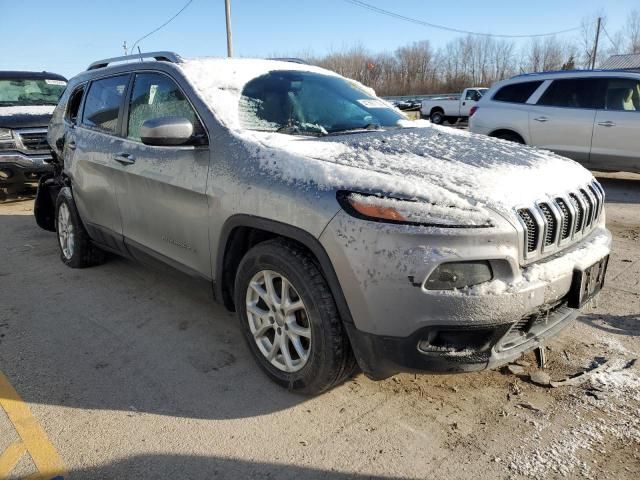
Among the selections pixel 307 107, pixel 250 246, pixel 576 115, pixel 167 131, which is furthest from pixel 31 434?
pixel 576 115

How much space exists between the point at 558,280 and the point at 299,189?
129cm

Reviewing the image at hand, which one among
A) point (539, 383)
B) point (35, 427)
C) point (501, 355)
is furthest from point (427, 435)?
point (35, 427)

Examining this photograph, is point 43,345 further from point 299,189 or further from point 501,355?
point 501,355

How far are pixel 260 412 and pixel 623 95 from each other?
26.1ft

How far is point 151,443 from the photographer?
247 centimetres

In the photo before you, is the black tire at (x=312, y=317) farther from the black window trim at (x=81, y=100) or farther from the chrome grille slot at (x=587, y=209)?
the black window trim at (x=81, y=100)

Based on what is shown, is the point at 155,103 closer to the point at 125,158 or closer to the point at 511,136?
the point at 125,158

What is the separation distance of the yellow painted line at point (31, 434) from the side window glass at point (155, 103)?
1820mm

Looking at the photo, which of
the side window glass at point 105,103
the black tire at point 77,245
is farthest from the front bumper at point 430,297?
the black tire at point 77,245

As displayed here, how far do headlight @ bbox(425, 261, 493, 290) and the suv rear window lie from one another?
25.1 ft

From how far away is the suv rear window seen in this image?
28.9 feet

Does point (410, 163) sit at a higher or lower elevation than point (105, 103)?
lower

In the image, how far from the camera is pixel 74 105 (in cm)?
500

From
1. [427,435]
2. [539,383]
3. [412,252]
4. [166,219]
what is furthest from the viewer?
[166,219]
